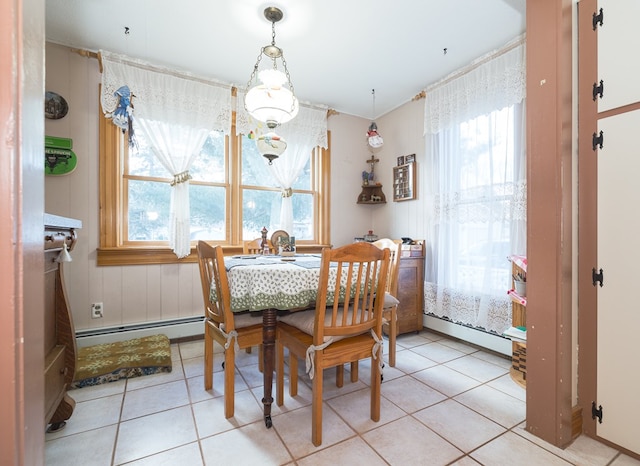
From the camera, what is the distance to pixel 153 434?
5.01 ft

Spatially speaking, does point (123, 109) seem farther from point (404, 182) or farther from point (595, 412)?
point (595, 412)

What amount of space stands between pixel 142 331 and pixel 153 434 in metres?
1.43

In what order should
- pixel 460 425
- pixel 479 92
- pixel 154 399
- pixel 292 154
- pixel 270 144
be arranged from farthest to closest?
pixel 292 154, pixel 479 92, pixel 270 144, pixel 154 399, pixel 460 425

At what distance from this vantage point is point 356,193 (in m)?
3.97

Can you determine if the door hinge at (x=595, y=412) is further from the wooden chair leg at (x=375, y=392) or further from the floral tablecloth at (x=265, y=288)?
the floral tablecloth at (x=265, y=288)

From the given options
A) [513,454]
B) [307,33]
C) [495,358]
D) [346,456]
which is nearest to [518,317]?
[495,358]

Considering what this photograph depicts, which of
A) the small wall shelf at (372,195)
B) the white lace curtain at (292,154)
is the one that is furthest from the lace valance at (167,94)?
the small wall shelf at (372,195)

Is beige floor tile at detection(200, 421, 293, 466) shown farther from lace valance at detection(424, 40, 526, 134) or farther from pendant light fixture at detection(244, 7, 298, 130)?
lace valance at detection(424, 40, 526, 134)

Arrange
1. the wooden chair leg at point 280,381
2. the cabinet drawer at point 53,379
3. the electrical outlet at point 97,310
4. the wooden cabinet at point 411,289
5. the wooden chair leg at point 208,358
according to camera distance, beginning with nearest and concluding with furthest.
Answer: the cabinet drawer at point 53,379 → the wooden chair leg at point 280,381 → the wooden chair leg at point 208,358 → the electrical outlet at point 97,310 → the wooden cabinet at point 411,289

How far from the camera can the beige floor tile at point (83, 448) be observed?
1336 mm

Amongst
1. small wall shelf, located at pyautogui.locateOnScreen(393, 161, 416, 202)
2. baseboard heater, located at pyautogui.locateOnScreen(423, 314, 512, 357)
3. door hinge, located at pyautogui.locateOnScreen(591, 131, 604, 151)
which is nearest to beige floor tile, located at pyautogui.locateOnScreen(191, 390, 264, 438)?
baseboard heater, located at pyautogui.locateOnScreen(423, 314, 512, 357)

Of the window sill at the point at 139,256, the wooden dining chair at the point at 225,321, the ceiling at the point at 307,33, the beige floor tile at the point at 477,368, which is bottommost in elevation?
the beige floor tile at the point at 477,368

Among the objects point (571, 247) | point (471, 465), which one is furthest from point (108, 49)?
point (471, 465)

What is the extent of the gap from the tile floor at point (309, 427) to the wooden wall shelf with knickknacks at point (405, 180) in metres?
1.91
